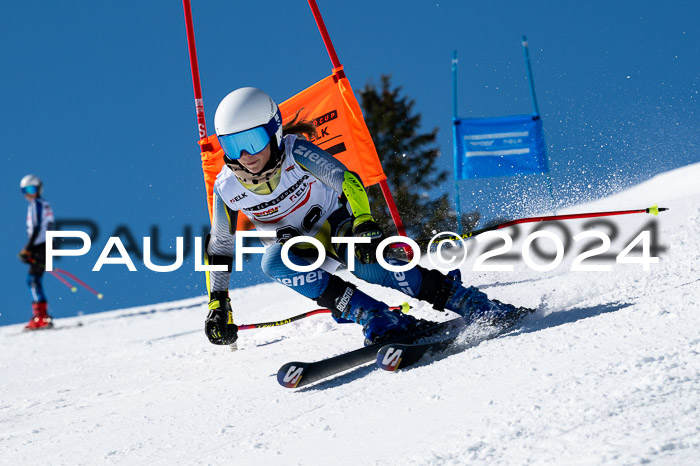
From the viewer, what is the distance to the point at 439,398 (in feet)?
6.96

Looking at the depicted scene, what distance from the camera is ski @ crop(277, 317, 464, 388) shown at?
2.84 metres

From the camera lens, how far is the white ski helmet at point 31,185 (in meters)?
10.4

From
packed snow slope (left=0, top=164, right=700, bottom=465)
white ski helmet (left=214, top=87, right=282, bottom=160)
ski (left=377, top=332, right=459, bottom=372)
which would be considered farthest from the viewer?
white ski helmet (left=214, top=87, right=282, bottom=160)

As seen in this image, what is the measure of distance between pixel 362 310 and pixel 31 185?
897 centimetres

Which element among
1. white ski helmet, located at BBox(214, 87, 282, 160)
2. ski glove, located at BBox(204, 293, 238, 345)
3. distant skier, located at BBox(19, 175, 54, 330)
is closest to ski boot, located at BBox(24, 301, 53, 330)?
distant skier, located at BBox(19, 175, 54, 330)

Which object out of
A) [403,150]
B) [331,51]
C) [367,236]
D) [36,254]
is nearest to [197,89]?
[331,51]

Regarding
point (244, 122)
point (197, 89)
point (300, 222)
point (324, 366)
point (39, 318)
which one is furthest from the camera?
point (39, 318)

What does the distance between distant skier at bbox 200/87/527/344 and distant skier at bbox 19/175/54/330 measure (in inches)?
306

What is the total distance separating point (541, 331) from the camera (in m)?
2.76

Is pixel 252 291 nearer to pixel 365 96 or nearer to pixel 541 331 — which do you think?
pixel 541 331

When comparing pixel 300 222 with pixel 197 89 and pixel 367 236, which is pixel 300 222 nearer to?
pixel 367 236

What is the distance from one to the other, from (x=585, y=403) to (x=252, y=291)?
888cm

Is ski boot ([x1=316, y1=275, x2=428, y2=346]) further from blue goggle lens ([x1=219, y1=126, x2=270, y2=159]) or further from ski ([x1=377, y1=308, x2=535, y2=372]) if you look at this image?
blue goggle lens ([x1=219, y1=126, x2=270, y2=159])

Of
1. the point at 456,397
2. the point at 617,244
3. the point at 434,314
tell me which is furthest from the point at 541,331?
the point at 617,244
